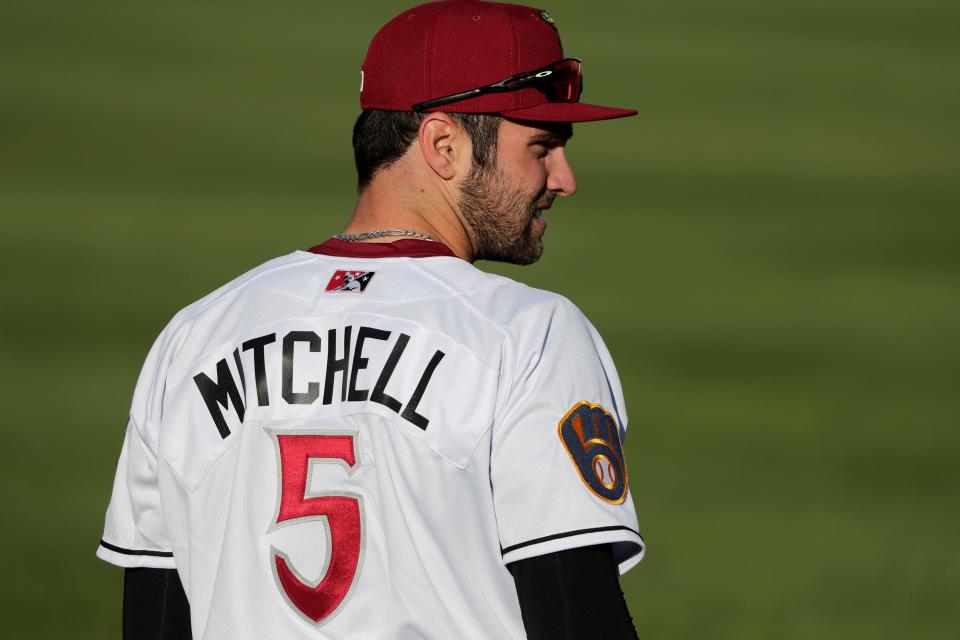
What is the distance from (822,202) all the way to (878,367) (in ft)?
1.43

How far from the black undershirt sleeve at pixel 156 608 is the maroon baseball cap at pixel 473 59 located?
476 mm

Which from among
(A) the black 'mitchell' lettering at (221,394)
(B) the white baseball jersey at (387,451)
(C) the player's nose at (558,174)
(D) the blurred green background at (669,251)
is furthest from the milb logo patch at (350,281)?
(D) the blurred green background at (669,251)

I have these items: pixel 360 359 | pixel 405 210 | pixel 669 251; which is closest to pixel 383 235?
pixel 405 210

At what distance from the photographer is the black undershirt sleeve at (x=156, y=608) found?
3.56ft

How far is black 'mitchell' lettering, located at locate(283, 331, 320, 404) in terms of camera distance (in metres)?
1.00

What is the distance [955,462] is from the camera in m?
2.79

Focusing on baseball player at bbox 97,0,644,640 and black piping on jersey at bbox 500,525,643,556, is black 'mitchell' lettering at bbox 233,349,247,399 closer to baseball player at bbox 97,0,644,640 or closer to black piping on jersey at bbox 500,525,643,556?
baseball player at bbox 97,0,644,640

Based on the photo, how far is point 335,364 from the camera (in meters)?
1.00

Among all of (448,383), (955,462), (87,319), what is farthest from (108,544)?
(955,462)

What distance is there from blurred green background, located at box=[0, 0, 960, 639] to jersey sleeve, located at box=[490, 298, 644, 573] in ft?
5.66

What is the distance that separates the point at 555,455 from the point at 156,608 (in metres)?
0.41

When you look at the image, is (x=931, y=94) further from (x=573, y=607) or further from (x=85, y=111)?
(x=573, y=607)

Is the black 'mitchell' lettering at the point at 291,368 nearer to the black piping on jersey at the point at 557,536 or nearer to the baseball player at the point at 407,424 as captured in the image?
the baseball player at the point at 407,424

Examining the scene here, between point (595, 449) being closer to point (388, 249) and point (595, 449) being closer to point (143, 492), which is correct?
point (388, 249)
